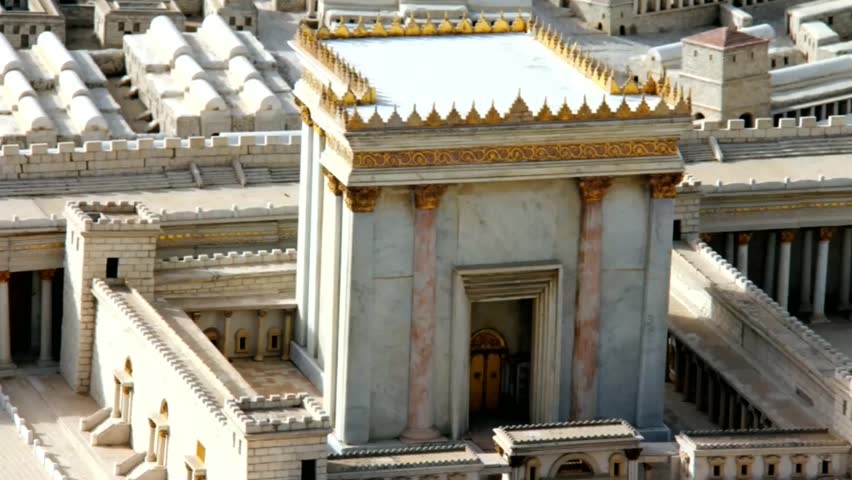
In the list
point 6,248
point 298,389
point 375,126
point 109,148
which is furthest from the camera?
point 109,148

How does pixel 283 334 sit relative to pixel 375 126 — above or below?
below

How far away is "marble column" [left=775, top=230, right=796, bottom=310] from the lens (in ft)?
538

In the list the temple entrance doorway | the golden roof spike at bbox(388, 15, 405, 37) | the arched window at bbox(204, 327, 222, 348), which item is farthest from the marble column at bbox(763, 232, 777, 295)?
the arched window at bbox(204, 327, 222, 348)

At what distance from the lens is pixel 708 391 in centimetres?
14550

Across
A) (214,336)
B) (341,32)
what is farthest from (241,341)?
(341,32)

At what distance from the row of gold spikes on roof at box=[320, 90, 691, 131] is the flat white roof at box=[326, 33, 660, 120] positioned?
47.3 inches

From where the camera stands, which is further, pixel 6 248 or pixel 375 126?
pixel 6 248

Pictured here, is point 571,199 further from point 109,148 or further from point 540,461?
point 109,148

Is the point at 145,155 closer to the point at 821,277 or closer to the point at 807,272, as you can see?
the point at 807,272

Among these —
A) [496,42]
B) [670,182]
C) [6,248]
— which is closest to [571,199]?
[670,182]

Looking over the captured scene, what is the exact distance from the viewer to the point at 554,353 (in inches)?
5408

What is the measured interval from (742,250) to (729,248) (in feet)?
2.07

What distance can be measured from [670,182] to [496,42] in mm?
14333

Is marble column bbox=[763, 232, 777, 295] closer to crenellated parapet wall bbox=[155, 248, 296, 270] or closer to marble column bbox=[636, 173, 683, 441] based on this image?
crenellated parapet wall bbox=[155, 248, 296, 270]
